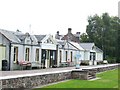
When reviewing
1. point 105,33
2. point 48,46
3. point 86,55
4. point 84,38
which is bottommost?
point 86,55

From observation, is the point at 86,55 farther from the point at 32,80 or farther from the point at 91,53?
the point at 32,80

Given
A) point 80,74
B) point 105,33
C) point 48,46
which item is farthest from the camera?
point 105,33

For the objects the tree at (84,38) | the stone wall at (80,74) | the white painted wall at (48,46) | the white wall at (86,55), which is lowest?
the stone wall at (80,74)

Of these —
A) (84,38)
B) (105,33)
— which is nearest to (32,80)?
(105,33)

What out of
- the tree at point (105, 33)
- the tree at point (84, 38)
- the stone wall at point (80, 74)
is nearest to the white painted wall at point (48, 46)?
the stone wall at point (80, 74)

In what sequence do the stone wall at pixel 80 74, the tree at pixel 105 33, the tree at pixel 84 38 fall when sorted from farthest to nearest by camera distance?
the tree at pixel 84 38
the tree at pixel 105 33
the stone wall at pixel 80 74

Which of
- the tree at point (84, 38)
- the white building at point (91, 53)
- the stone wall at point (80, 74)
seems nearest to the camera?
the stone wall at point (80, 74)

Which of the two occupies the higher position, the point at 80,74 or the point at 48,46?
the point at 48,46

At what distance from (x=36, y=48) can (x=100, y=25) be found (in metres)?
42.1

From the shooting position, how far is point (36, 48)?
3694 cm

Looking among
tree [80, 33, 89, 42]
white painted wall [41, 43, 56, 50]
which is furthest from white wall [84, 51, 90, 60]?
tree [80, 33, 89, 42]

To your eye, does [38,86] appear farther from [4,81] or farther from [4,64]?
[4,64]

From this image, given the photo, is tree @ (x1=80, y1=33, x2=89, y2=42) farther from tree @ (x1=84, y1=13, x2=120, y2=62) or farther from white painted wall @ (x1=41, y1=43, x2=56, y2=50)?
white painted wall @ (x1=41, y1=43, x2=56, y2=50)

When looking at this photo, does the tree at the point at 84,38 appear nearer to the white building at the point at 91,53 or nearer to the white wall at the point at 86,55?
the white building at the point at 91,53
